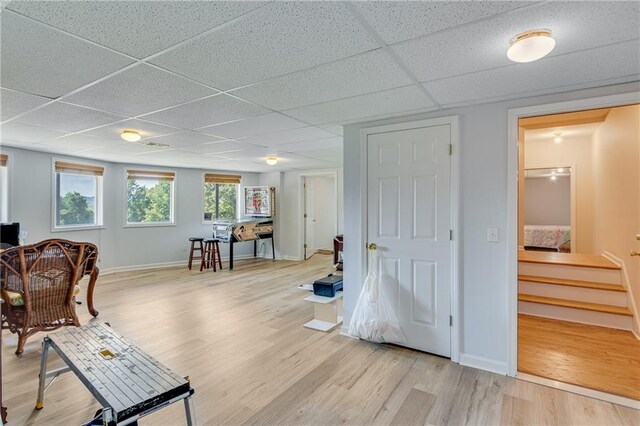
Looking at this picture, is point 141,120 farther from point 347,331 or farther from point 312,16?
point 347,331

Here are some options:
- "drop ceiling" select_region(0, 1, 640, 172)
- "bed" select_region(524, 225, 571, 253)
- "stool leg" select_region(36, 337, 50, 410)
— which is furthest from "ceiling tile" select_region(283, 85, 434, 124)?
"bed" select_region(524, 225, 571, 253)

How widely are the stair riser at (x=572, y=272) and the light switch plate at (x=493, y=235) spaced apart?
1971 mm

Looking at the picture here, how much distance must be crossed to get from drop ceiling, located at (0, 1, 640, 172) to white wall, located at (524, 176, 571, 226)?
7.51 metres

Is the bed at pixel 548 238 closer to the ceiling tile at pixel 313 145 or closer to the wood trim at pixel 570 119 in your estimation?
the wood trim at pixel 570 119

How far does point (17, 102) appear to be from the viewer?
2557 mm

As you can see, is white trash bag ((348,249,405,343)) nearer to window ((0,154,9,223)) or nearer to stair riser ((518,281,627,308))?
stair riser ((518,281,627,308))

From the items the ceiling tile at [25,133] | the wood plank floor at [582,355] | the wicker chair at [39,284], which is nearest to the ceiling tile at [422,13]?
the wood plank floor at [582,355]

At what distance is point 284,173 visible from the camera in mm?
7895

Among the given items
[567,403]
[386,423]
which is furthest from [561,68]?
[386,423]

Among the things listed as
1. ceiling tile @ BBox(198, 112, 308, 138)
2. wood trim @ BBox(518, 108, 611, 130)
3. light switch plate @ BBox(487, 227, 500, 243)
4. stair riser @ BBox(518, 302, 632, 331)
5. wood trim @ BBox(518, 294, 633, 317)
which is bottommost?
stair riser @ BBox(518, 302, 632, 331)

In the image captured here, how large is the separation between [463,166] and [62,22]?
2.79m

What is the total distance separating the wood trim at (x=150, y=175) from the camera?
6410mm

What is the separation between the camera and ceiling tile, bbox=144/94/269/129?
2.54 m

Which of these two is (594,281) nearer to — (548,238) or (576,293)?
(576,293)
